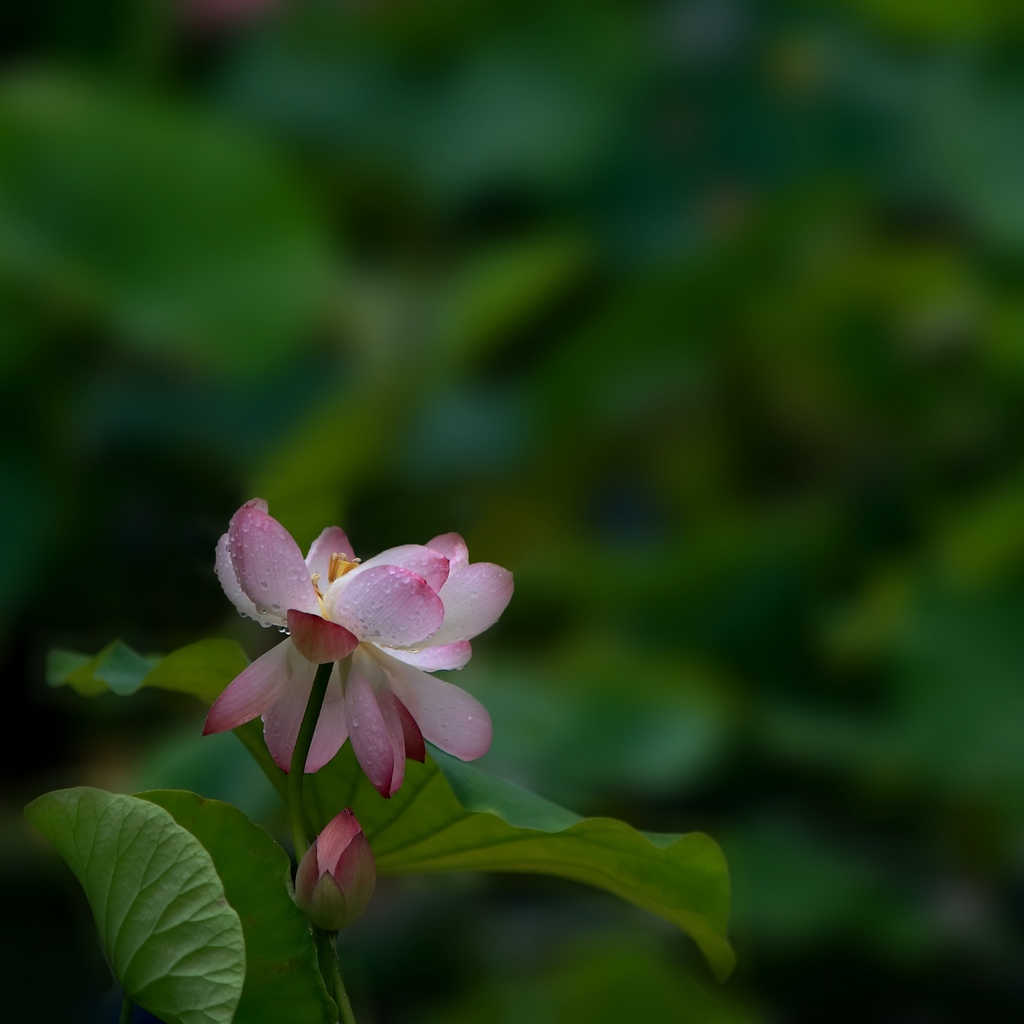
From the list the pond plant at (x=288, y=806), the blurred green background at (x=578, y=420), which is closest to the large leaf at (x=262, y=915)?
the pond plant at (x=288, y=806)

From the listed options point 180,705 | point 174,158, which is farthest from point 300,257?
point 180,705

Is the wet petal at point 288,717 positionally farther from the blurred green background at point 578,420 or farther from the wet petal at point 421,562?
the blurred green background at point 578,420

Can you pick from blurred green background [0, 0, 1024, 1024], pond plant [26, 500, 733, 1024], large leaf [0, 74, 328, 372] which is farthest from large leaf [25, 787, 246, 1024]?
large leaf [0, 74, 328, 372]

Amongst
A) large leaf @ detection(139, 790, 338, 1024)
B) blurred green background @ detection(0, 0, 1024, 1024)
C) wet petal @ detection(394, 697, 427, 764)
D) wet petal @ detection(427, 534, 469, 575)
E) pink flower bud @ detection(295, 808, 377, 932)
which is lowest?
blurred green background @ detection(0, 0, 1024, 1024)

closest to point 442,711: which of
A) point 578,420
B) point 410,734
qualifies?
point 410,734

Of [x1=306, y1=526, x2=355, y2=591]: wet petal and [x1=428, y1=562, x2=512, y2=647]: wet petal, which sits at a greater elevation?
[x1=428, y1=562, x2=512, y2=647]: wet petal

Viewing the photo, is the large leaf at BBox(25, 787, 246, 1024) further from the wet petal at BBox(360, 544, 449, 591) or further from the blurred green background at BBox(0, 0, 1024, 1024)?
the blurred green background at BBox(0, 0, 1024, 1024)

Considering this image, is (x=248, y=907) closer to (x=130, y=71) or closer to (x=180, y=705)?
(x=180, y=705)
